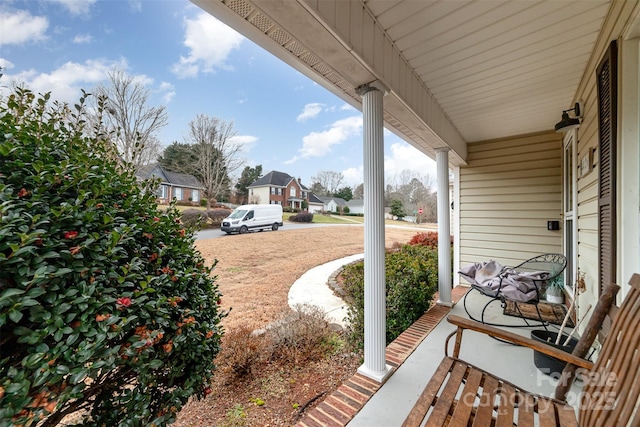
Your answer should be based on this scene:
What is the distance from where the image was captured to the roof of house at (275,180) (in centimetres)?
2067

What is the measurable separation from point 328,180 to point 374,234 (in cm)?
1985

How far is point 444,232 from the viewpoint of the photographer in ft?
11.3

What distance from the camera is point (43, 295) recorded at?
2.81 feet

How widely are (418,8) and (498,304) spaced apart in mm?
3761

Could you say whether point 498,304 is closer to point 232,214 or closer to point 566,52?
point 566,52

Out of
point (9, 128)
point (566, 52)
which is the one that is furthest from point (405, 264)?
point (9, 128)

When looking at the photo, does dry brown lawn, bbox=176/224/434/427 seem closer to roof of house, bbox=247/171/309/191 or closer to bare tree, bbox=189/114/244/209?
bare tree, bbox=189/114/244/209

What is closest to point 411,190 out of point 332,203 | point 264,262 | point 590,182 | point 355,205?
point 355,205

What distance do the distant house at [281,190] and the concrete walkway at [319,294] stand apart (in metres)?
13.2

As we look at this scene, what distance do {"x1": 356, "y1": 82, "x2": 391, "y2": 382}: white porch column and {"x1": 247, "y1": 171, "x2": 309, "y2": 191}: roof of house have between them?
18.5 m

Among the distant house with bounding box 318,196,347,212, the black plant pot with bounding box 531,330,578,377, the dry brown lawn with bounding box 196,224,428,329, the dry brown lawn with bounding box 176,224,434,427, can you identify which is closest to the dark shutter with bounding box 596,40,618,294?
the black plant pot with bounding box 531,330,578,377

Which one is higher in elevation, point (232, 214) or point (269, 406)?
point (232, 214)

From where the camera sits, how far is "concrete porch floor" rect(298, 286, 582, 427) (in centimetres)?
155

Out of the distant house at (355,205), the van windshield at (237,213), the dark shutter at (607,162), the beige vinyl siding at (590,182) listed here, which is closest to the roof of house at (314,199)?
the distant house at (355,205)
